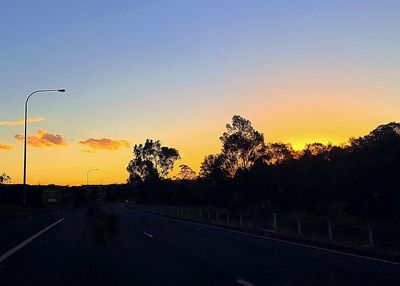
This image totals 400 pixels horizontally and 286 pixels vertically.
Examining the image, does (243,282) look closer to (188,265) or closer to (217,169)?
(188,265)

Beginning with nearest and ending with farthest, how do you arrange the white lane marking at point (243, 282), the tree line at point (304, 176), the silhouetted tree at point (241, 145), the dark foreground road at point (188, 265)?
1. the white lane marking at point (243, 282)
2. the dark foreground road at point (188, 265)
3. the tree line at point (304, 176)
4. the silhouetted tree at point (241, 145)

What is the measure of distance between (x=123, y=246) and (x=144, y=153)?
115248 mm

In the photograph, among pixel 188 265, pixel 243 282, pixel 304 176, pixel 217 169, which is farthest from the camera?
pixel 217 169

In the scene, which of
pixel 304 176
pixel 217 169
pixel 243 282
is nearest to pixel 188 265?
pixel 243 282

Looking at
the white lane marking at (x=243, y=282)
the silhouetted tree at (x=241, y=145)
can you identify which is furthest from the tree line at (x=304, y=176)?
the white lane marking at (x=243, y=282)

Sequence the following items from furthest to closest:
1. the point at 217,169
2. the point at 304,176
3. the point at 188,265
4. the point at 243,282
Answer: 1. the point at 217,169
2. the point at 304,176
3. the point at 188,265
4. the point at 243,282

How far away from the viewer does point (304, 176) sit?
56281mm

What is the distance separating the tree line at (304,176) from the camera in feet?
111

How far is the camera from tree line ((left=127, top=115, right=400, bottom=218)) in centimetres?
3397

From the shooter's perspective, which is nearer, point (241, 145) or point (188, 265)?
point (188, 265)

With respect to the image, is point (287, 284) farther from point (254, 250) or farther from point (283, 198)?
point (283, 198)

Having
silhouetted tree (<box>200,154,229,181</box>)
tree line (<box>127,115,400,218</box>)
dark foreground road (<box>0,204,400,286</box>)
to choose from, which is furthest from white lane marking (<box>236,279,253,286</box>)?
silhouetted tree (<box>200,154,229,181</box>)

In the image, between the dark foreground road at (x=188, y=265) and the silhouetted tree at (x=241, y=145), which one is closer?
the dark foreground road at (x=188, y=265)

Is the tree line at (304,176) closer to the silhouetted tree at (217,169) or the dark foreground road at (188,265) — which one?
the silhouetted tree at (217,169)
